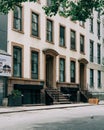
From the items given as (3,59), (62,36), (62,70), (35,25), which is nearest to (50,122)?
(3,59)

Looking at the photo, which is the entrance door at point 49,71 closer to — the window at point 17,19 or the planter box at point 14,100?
the window at point 17,19

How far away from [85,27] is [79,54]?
410 centimetres

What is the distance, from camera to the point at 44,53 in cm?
3931

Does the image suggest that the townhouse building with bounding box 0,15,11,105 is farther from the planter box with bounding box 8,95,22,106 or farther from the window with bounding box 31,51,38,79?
the window with bounding box 31,51,38,79

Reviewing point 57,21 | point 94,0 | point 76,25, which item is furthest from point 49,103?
point 94,0

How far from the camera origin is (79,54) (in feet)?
159

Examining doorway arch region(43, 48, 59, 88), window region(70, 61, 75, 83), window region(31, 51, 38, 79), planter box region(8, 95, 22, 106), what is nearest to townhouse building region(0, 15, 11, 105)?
planter box region(8, 95, 22, 106)

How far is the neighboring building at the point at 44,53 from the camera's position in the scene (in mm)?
35219

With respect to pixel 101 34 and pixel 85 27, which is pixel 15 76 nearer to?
pixel 85 27

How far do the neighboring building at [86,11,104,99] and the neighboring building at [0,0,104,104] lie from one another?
70cm

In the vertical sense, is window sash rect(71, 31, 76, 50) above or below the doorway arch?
above

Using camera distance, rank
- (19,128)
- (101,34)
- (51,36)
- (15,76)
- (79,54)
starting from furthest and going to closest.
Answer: (101,34) → (79,54) → (51,36) → (15,76) → (19,128)

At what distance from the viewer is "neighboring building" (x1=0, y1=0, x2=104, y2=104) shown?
1387 inches

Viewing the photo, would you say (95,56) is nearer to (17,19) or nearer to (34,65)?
(34,65)
